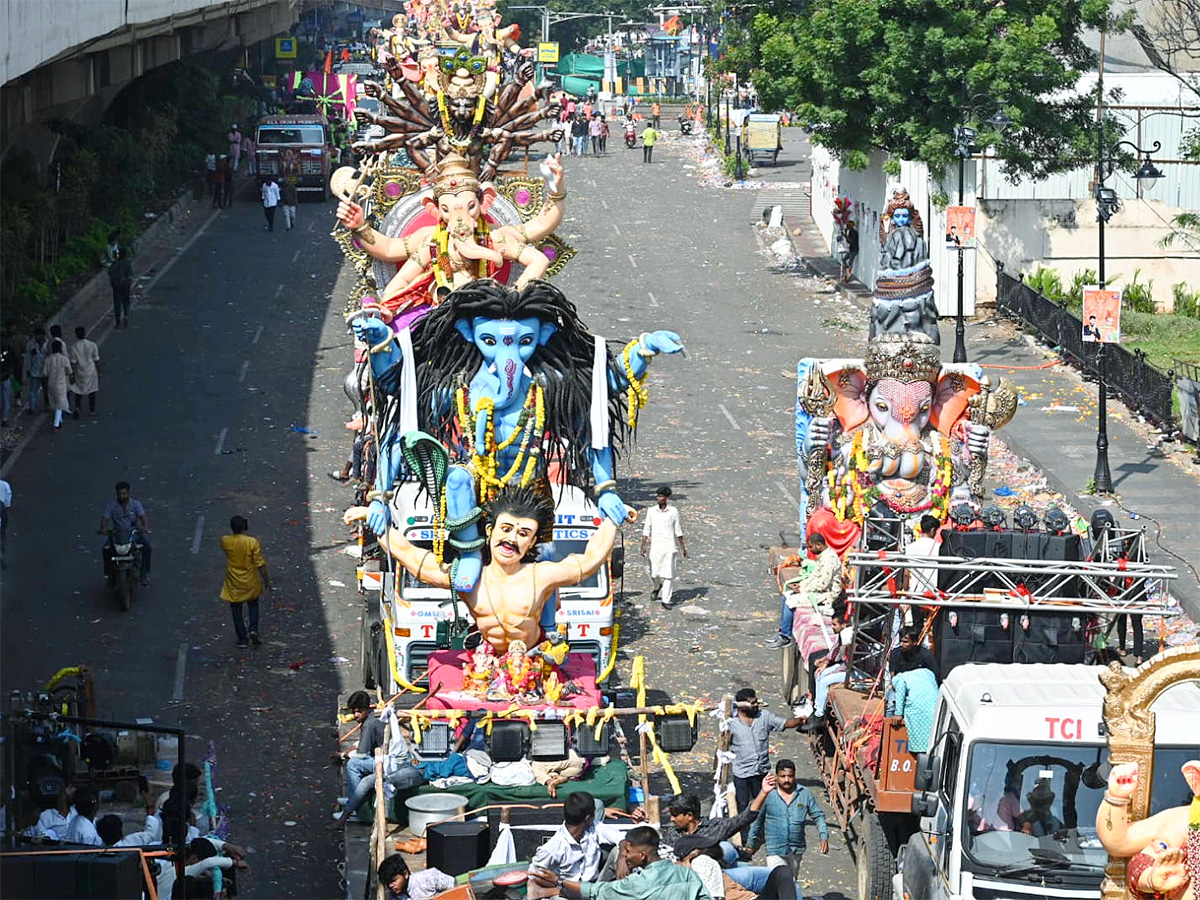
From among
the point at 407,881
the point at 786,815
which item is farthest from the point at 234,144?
the point at 407,881

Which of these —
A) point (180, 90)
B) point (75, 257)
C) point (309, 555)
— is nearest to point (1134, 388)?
point (309, 555)

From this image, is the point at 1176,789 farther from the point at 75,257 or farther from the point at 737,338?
the point at 75,257

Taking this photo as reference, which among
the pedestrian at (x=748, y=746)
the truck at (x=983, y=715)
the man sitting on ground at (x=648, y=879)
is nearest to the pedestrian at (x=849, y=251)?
the truck at (x=983, y=715)

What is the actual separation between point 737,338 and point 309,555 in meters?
15.6

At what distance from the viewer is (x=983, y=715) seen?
44.1 ft

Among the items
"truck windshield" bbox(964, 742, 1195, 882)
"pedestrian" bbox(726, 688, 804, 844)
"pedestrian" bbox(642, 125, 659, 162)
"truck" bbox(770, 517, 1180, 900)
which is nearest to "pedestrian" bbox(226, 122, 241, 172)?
"pedestrian" bbox(642, 125, 659, 162)

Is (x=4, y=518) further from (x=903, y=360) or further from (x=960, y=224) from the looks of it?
(x=960, y=224)

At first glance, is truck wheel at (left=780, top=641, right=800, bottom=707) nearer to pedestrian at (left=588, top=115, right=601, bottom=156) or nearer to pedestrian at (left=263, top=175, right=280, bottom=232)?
pedestrian at (left=263, top=175, right=280, bottom=232)

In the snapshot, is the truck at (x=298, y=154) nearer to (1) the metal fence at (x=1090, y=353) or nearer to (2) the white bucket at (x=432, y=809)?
(1) the metal fence at (x=1090, y=353)

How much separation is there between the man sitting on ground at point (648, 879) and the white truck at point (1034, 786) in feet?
6.35

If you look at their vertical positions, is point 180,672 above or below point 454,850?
below

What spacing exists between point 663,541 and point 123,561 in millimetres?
6128

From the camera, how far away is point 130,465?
30.6 m

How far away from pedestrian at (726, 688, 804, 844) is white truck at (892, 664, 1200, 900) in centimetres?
301
